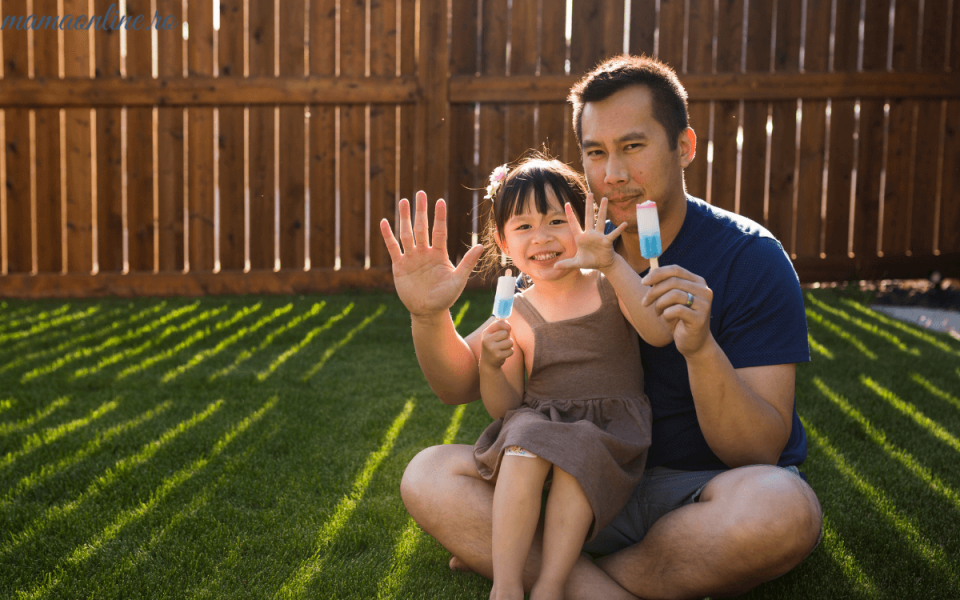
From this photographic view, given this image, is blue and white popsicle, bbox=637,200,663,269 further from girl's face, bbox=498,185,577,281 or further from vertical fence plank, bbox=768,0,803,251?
vertical fence plank, bbox=768,0,803,251

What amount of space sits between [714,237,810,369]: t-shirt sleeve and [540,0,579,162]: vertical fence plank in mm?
3993

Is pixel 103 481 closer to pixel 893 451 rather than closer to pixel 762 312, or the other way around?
pixel 762 312

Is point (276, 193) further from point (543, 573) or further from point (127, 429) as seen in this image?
point (543, 573)

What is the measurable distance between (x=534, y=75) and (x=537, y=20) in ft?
1.43

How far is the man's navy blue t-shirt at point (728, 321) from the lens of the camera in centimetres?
172

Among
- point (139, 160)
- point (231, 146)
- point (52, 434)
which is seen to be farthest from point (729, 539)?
point (139, 160)

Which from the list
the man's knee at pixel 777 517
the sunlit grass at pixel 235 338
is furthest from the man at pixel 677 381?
the sunlit grass at pixel 235 338

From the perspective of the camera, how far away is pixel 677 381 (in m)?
1.84

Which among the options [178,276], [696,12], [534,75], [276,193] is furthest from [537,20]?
[178,276]

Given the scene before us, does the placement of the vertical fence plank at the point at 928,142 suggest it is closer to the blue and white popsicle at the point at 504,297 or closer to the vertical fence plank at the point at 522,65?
the vertical fence plank at the point at 522,65

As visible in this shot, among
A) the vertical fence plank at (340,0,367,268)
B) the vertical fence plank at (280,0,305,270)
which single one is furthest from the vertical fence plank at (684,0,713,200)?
the vertical fence plank at (280,0,305,270)

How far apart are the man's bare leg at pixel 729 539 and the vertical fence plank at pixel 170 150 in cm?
505

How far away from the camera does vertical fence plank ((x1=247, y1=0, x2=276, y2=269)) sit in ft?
18.9

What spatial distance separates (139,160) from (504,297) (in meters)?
4.97
